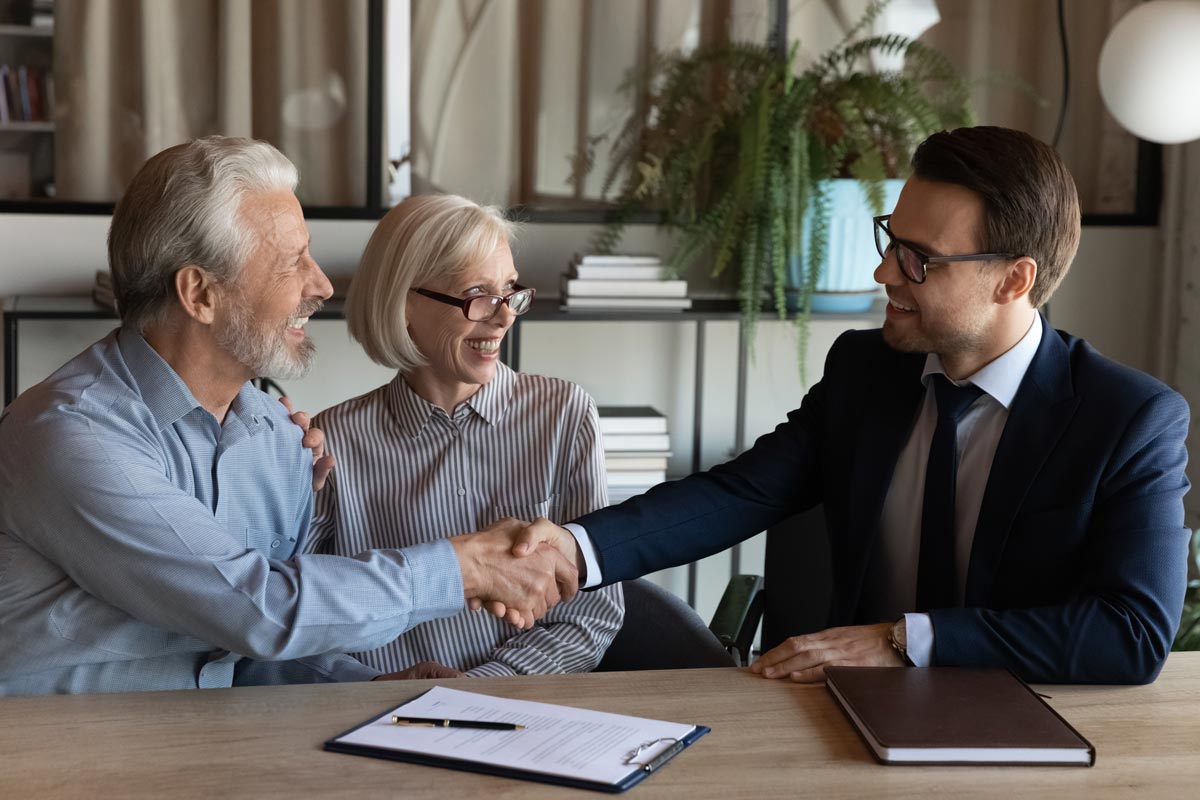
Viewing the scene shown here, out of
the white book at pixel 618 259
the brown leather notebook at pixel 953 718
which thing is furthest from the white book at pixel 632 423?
the brown leather notebook at pixel 953 718

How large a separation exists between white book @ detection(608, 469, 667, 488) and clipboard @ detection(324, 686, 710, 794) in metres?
1.77

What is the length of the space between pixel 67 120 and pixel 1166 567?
2.85m

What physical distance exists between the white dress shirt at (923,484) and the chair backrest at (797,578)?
178 millimetres

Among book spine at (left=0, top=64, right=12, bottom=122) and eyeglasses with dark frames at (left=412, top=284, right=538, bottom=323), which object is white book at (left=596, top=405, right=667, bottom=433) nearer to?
eyeglasses with dark frames at (left=412, top=284, right=538, bottom=323)

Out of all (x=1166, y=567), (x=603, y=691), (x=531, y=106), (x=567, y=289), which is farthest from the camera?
(x=531, y=106)

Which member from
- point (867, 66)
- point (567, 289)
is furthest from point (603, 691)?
point (867, 66)

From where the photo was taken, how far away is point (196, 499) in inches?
69.4

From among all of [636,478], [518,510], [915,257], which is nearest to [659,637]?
[518,510]

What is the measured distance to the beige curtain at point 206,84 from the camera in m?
3.40

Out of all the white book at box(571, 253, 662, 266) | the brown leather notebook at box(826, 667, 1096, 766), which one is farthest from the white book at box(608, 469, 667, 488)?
the brown leather notebook at box(826, 667, 1096, 766)

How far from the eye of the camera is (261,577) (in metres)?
1.62

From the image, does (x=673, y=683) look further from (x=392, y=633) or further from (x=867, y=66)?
(x=867, y=66)

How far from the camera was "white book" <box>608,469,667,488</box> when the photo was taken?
3.37m

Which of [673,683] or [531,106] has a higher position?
[531,106]
